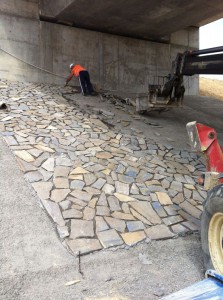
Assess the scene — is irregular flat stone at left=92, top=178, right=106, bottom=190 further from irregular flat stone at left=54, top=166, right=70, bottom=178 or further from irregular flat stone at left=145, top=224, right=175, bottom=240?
irregular flat stone at left=145, top=224, right=175, bottom=240

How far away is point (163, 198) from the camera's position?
564 cm

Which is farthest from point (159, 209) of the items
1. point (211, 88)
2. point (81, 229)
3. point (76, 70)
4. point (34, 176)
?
point (211, 88)

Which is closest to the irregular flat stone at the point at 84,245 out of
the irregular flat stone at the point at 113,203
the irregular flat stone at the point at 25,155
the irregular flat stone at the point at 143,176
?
the irregular flat stone at the point at 113,203

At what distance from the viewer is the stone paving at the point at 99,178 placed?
460cm

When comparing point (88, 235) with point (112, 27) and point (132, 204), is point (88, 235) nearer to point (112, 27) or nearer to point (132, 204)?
point (132, 204)

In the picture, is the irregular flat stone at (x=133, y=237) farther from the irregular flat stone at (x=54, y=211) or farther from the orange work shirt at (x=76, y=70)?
the orange work shirt at (x=76, y=70)

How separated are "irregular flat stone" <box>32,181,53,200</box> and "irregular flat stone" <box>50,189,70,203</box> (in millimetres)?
81

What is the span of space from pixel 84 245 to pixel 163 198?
2023 millimetres

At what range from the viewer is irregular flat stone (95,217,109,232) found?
14.8ft

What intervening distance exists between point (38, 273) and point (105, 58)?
1288cm

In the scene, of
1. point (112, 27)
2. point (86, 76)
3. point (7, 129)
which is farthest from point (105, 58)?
point (7, 129)

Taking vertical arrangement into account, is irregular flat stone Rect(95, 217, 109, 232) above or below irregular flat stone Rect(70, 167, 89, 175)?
below

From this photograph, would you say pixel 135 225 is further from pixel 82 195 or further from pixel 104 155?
pixel 104 155

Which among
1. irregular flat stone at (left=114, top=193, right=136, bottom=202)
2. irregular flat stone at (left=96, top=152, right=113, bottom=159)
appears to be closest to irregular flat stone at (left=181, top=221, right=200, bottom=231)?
irregular flat stone at (left=114, top=193, right=136, bottom=202)
